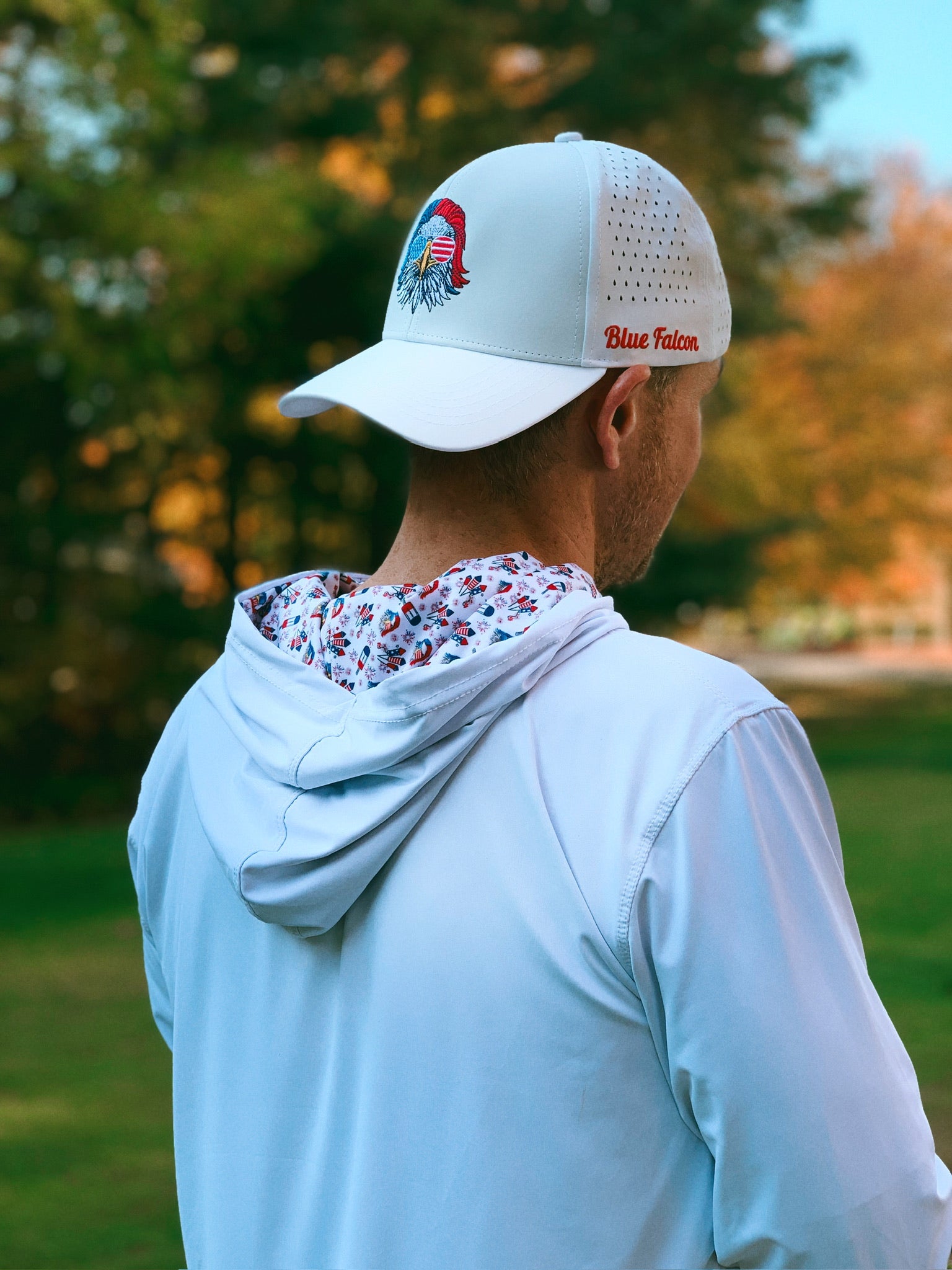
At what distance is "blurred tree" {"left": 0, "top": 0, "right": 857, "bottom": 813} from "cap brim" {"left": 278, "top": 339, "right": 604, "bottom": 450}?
34.0 ft

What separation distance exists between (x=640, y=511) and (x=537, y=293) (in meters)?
0.25

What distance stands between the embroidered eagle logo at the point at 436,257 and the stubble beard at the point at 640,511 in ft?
0.76

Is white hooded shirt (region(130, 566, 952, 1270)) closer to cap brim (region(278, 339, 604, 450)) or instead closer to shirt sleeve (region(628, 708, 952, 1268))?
shirt sleeve (region(628, 708, 952, 1268))

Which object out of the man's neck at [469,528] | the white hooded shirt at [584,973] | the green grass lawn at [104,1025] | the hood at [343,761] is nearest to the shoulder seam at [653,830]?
the white hooded shirt at [584,973]

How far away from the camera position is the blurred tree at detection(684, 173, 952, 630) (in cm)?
2831

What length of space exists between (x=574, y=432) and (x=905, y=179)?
4093 cm

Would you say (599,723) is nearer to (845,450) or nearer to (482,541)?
(482,541)

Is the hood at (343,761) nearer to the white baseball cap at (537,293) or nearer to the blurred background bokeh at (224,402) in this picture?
the white baseball cap at (537,293)

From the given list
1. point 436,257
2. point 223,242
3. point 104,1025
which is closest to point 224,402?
point 223,242

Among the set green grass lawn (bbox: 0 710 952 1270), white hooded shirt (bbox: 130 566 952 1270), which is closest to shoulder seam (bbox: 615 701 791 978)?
white hooded shirt (bbox: 130 566 952 1270)

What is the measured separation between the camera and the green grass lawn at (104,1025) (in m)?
4.73

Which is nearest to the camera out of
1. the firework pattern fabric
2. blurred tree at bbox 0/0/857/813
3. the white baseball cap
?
the firework pattern fabric

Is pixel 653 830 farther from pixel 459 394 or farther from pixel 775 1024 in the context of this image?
pixel 459 394

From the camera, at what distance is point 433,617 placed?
124 centimetres
